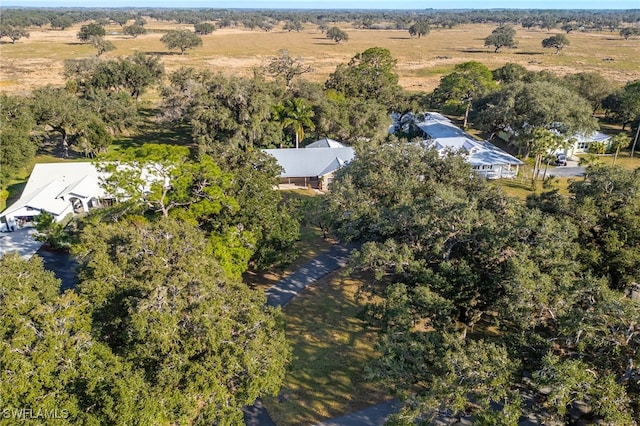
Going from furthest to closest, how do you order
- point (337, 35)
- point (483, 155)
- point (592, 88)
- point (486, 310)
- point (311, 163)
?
1. point (337, 35)
2. point (592, 88)
3. point (483, 155)
4. point (311, 163)
5. point (486, 310)

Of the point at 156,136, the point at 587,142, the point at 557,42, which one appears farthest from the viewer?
the point at 557,42

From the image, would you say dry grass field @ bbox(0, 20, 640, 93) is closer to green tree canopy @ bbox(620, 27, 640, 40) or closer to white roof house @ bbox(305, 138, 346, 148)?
green tree canopy @ bbox(620, 27, 640, 40)

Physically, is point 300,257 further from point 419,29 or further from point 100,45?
point 419,29

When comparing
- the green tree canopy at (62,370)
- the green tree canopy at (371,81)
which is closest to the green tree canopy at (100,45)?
the green tree canopy at (371,81)

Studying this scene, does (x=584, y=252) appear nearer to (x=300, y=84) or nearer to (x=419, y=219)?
(x=419, y=219)

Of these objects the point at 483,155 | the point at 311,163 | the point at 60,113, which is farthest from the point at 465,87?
the point at 60,113

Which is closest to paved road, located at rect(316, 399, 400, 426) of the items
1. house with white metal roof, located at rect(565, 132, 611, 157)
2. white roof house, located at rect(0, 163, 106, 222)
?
white roof house, located at rect(0, 163, 106, 222)

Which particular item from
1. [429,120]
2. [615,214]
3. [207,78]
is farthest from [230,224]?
[429,120]
